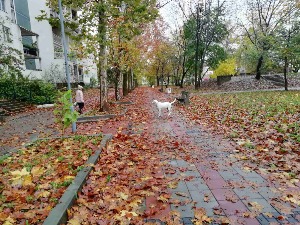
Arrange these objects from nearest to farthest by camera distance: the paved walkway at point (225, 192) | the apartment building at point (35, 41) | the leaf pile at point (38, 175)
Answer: the paved walkway at point (225, 192), the leaf pile at point (38, 175), the apartment building at point (35, 41)

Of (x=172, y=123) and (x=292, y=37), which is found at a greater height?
(x=292, y=37)

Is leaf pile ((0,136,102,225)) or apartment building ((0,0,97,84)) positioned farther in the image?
apartment building ((0,0,97,84))

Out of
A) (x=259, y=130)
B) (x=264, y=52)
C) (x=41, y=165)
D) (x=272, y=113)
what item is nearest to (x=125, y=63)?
(x=272, y=113)

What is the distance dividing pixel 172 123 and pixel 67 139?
4.14m

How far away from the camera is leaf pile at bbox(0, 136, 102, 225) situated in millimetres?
3204

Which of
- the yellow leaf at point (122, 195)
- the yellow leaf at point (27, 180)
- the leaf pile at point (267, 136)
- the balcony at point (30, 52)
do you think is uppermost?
the balcony at point (30, 52)

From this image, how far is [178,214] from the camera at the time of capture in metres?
3.18

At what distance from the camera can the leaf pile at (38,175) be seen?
3204 mm

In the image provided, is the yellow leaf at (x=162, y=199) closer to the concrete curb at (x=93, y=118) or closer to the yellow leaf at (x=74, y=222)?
the yellow leaf at (x=74, y=222)

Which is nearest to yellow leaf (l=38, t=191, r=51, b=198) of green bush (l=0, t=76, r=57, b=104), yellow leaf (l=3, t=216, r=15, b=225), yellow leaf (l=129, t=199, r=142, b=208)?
yellow leaf (l=3, t=216, r=15, b=225)

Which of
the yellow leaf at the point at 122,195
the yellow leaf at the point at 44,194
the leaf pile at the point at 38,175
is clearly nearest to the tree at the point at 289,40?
the leaf pile at the point at 38,175

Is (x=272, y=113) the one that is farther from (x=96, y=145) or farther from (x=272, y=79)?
(x=272, y=79)

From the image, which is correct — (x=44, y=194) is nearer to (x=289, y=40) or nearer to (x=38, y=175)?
(x=38, y=175)

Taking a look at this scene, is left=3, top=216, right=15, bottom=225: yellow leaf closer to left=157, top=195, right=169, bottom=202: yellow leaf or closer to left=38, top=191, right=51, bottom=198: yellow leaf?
left=38, top=191, right=51, bottom=198: yellow leaf
